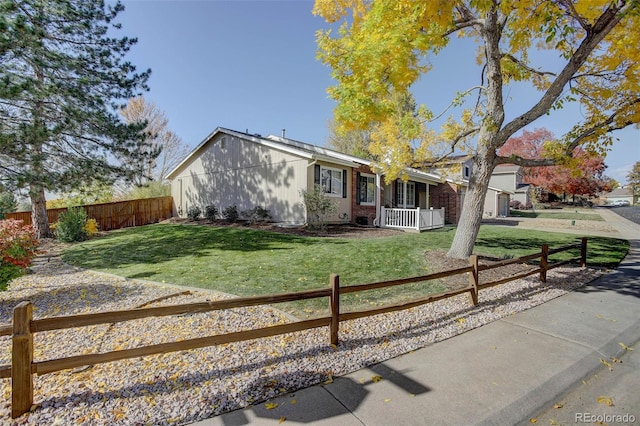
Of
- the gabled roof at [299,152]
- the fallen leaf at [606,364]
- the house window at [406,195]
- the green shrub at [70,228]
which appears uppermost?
the gabled roof at [299,152]

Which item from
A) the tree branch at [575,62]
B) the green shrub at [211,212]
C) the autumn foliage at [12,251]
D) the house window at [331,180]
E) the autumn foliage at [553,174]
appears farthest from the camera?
the autumn foliage at [553,174]

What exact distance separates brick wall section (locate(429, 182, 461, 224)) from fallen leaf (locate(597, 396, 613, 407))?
19196mm

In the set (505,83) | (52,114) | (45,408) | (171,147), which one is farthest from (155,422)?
(171,147)

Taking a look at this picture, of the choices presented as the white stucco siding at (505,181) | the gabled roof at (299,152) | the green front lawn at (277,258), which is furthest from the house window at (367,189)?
the white stucco siding at (505,181)

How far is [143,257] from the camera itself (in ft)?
29.6

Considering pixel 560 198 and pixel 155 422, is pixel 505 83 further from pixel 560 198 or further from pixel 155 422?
pixel 560 198

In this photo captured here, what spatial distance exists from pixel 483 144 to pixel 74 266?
36.2 feet

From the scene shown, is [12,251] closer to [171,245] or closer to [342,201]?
[171,245]

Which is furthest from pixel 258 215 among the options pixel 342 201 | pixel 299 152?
pixel 342 201

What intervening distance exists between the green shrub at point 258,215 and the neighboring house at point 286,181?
258mm

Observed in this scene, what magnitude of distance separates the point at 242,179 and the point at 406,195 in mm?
10491

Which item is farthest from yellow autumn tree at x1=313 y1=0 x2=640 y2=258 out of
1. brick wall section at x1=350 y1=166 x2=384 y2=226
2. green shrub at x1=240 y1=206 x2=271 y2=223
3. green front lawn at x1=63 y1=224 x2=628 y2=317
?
green shrub at x1=240 y1=206 x2=271 y2=223

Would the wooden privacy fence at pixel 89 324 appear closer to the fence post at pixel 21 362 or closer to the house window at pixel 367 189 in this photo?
the fence post at pixel 21 362

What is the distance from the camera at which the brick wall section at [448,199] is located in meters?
21.2
